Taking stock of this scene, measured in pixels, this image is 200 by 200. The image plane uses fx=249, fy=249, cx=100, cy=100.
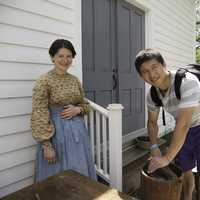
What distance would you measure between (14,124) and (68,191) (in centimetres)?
104

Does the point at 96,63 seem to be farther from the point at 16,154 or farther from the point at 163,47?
the point at 163,47

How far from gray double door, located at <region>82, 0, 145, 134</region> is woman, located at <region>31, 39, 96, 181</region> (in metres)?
1.02

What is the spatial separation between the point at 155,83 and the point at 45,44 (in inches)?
45.9

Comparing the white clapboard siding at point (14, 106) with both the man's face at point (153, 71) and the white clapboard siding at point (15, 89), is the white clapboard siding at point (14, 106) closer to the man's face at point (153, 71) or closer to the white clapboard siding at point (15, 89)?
the white clapboard siding at point (15, 89)

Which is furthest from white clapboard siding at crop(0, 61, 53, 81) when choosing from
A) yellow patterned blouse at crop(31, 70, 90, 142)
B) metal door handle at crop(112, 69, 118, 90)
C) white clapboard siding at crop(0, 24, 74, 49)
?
metal door handle at crop(112, 69, 118, 90)

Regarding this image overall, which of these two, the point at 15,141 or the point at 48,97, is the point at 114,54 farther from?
the point at 15,141

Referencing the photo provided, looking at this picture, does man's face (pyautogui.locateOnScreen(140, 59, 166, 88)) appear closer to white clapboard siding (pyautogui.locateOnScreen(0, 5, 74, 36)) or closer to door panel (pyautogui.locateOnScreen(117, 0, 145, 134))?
white clapboard siding (pyautogui.locateOnScreen(0, 5, 74, 36))

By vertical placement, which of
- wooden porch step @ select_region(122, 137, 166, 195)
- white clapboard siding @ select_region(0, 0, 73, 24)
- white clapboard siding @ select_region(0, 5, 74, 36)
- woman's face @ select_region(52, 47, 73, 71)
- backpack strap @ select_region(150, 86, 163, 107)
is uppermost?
white clapboard siding @ select_region(0, 0, 73, 24)

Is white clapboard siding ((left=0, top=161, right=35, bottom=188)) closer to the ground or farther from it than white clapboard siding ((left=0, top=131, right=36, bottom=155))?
closer to the ground

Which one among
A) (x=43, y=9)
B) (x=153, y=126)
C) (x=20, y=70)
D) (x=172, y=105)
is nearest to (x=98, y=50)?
(x=43, y=9)

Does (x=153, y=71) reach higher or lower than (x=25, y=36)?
lower

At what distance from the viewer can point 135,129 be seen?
4.18m

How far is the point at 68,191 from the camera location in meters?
1.24

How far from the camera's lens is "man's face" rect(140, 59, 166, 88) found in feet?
5.16
